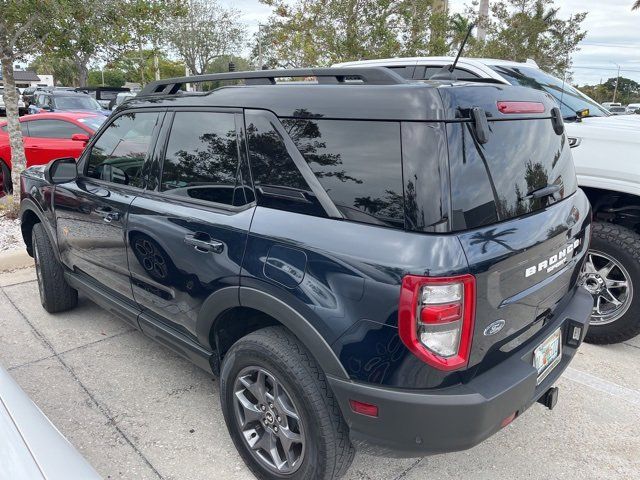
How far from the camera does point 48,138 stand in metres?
8.95

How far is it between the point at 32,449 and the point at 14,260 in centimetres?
478

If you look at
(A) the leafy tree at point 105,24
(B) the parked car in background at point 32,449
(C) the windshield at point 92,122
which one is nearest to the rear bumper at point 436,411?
(B) the parked car in background at point 32,449

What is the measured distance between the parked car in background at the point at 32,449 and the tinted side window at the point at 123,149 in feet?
5.04

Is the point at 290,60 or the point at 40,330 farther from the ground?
the point at 290,60

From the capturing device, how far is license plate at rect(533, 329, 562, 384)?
7.16 ft

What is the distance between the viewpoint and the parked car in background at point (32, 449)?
141cm

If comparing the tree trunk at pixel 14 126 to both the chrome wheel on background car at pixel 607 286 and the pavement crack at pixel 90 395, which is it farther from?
the chrome wheel on background car at pixel 607 286

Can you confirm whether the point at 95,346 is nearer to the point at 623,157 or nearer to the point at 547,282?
the point at 547,282

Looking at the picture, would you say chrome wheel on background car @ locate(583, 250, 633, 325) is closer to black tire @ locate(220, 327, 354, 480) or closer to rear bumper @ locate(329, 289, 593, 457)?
rear bumper @ locate(329, 289, 593, 457)

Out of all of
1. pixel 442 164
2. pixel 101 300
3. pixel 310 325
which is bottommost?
pixel 101 300

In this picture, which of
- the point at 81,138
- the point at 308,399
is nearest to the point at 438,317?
the point at 308,399

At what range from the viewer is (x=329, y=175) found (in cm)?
200

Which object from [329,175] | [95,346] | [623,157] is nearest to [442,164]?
[329,175]

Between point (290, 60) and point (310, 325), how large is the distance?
13.8 metres
